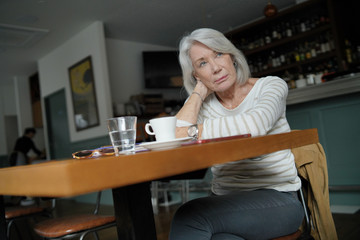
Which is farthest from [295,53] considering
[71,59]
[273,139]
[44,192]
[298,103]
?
[44,192]

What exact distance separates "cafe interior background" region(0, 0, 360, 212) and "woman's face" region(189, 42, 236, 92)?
1.79 meters

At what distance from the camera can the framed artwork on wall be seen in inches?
213

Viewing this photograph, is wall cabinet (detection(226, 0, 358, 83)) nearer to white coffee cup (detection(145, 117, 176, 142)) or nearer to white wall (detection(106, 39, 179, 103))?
white wall (detection(106, 39, 179, 103))

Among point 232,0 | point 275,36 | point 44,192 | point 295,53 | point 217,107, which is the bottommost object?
point 44,192

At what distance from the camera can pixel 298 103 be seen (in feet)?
10.2

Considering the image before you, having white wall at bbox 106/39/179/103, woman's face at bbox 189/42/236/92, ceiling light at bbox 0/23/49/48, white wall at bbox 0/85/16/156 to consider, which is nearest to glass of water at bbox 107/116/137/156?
woman's face at bbox 189/42/236/92

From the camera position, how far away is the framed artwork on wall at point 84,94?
5422 millimetres

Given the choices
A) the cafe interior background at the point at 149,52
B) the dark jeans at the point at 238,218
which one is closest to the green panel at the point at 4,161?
the cafe interior background at the point at 149,52

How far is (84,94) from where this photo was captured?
18.4 ft

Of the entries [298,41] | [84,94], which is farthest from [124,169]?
[84,94]

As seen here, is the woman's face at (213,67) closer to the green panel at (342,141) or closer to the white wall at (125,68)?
the green panel at (342,141)

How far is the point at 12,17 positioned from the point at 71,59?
136 centimetres

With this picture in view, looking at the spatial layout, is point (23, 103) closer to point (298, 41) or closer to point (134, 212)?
point (298, 41)

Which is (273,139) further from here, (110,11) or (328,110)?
(110,11)
